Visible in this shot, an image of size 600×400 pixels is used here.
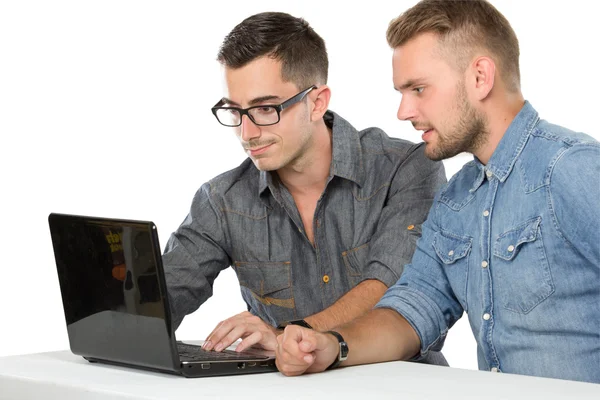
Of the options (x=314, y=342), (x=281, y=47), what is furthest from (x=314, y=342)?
(x=281, y=47)

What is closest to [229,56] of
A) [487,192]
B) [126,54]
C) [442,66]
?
[442,66]

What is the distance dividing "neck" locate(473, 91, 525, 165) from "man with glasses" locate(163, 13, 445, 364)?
1.50 feet

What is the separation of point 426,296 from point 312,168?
0.67 meters

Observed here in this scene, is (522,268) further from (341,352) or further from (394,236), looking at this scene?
(394,236)

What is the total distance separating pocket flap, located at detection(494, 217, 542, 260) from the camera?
190cm

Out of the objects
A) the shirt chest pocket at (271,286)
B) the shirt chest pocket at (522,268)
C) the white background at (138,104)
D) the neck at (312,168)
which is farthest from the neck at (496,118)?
the white background at (138,104)

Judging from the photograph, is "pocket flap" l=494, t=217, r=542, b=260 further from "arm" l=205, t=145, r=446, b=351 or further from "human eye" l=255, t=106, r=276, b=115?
"human eye" l=255, t=106, r=276, b=115

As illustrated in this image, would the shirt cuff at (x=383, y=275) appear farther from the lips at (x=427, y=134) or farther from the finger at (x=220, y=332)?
the finger at (x=220, y=332)

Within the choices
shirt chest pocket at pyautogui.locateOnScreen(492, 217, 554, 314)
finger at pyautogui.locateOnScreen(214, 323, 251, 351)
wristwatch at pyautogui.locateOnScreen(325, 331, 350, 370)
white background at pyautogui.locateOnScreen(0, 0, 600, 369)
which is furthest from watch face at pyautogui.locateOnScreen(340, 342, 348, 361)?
white background at pyautogui.locateOnScreen(0, 0, 600, 369)

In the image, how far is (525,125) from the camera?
2.02 metres

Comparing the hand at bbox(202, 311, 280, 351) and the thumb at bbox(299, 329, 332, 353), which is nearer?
the thumb at bbox(299, 329, 332, 353)

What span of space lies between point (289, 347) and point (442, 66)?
77 centimetres

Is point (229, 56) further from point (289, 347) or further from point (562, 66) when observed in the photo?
point (562, 66)

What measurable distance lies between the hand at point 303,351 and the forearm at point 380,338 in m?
0.09
